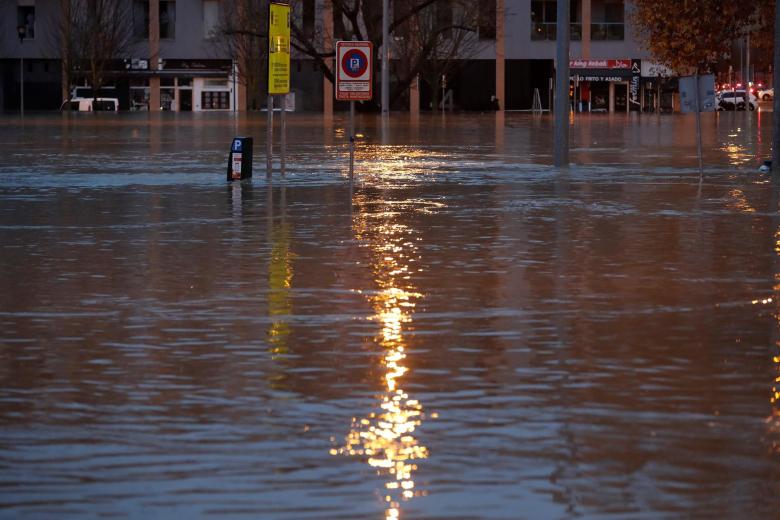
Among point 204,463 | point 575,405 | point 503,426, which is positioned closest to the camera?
point 204,463

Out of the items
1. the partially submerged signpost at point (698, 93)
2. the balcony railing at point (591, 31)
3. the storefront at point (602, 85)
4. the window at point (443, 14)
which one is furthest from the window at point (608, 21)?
the partially submerged signpost at point (698, 93)

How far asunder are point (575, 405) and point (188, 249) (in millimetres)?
8346

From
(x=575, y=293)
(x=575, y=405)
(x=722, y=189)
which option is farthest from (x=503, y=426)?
(x=722, y=189)

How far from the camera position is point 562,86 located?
102 ft

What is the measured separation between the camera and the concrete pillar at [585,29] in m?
104

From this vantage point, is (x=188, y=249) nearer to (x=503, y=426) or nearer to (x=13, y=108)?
(x=503, y=426)

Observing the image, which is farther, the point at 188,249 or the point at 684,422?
the point at 188,249

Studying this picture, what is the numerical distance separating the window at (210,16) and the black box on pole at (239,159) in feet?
263

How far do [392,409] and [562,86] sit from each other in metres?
23.4

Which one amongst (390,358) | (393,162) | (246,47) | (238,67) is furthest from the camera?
(238,67)

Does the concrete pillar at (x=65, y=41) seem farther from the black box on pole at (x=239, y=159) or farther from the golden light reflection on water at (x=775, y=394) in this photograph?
the golden light reflection on water at (x=775, y=394)

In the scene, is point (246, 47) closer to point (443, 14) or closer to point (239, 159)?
point (443, 14)

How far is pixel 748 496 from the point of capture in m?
6.46

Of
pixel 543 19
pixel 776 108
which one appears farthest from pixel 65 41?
pixel 776 108
